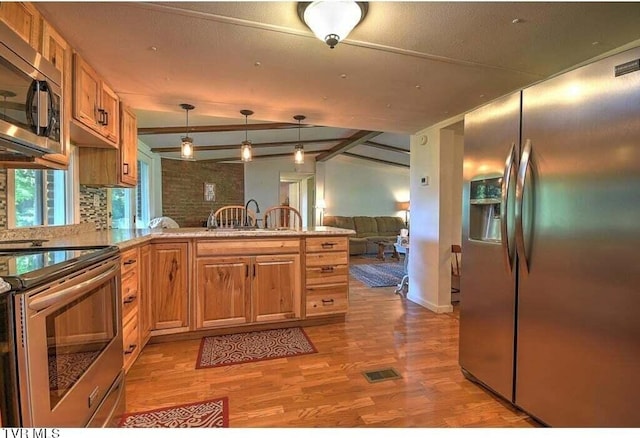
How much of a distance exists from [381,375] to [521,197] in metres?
1.44

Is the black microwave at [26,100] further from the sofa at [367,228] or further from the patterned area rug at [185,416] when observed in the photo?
the sofa at [367,228]

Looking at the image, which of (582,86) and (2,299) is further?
(582,86)

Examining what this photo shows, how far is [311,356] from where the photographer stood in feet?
7.88

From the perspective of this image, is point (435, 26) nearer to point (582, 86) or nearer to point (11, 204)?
point (582, 86)

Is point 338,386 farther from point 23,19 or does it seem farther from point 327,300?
point 23,19

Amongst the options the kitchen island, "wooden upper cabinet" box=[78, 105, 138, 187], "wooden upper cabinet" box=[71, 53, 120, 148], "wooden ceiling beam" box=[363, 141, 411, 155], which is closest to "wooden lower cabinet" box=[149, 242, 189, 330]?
the kitchen island

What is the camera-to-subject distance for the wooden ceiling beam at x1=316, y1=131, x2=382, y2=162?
537cm

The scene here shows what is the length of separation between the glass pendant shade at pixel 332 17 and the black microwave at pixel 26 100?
1.24 metres

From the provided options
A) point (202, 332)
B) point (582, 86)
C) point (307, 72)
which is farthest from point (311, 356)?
point (582, 86)

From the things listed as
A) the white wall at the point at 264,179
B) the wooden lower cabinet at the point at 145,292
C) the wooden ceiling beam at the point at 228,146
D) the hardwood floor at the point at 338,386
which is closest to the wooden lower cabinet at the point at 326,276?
the hardwood floor at the point at 338,386

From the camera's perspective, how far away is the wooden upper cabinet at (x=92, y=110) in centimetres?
190

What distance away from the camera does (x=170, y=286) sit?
2.61 meters

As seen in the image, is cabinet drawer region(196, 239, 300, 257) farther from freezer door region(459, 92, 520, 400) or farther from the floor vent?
freezer door region(459, 92, 520, 400)

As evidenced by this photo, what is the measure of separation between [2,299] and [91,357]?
0.60 m
